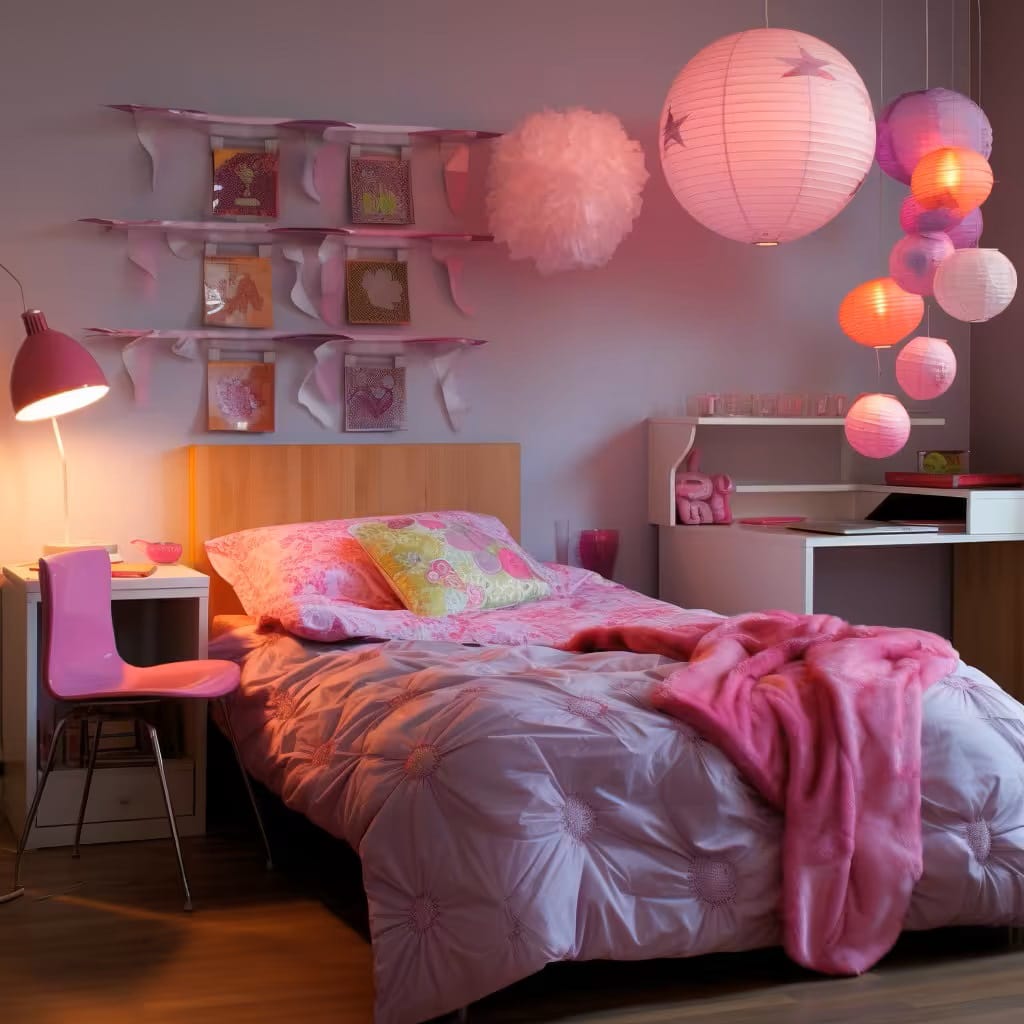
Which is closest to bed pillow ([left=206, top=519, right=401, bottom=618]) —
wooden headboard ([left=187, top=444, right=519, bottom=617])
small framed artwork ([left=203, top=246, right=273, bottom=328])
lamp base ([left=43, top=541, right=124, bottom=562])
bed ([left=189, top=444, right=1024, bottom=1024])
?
wooden headboard ([left=187, top=444, right=519, bottom=617])

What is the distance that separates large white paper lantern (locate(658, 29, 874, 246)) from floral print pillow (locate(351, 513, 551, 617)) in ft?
3.71

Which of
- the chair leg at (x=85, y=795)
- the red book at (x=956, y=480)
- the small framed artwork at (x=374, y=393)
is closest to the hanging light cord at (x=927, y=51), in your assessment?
the red book at (x=956, y=480)

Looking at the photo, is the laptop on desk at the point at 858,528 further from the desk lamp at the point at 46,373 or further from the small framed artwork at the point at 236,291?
the desk lamp at the point at 46,373

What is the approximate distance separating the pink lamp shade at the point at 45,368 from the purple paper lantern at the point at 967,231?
2447 mm

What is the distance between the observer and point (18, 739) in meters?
3.49

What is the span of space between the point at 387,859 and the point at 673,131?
72.6 inches

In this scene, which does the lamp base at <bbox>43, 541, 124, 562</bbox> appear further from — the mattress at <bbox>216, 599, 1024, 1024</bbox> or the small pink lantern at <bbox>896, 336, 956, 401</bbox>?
the small pink lantern at <bbox>896, 336, 956, 401</bbox>

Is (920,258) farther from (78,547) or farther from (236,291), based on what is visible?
(78,547)

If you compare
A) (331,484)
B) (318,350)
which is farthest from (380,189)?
(331,484)

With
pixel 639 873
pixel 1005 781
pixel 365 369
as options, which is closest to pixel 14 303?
pixel 365 369

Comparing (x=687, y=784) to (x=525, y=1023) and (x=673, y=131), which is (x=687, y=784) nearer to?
(x=525, y=1023)

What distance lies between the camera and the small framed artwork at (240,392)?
159 inches

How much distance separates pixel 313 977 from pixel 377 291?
7.55 feet

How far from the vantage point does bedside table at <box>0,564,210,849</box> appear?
11.0ft
